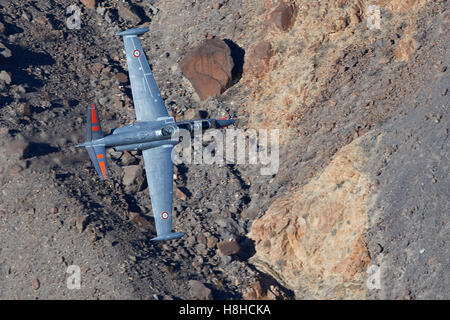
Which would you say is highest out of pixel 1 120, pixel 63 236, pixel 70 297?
pixel 1 120

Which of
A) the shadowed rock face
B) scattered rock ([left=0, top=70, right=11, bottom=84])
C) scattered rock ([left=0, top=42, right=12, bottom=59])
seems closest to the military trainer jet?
the shadowed rock face

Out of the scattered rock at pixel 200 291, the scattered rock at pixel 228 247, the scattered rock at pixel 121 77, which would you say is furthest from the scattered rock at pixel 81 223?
the scattered rock at pixel 121 77

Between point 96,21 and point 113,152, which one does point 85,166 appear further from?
point 96,21

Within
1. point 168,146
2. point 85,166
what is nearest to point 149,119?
point 168,146

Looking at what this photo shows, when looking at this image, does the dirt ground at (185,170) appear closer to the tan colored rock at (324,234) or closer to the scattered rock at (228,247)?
the scattered rock at (228,247)

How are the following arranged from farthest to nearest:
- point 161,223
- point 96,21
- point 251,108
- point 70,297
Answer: point 96,21
point 251,108
point 161,223
point 70,297

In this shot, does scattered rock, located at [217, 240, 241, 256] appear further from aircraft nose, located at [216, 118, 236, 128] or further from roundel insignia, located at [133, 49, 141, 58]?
roundel insignia, located at [133, 49, 141, 58]

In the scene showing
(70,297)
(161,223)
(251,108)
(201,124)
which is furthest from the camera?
(251,108)
